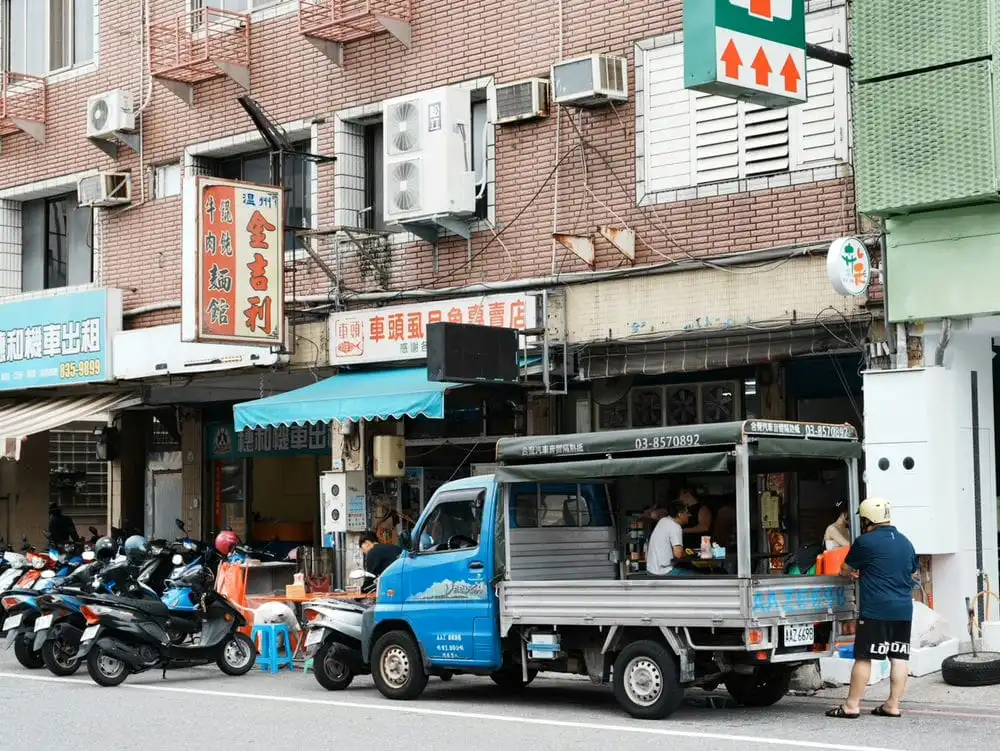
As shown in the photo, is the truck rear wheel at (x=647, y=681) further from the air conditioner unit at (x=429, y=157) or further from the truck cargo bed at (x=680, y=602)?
the air conditioner unit at (x=429, y=157)

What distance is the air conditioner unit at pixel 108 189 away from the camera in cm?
2353

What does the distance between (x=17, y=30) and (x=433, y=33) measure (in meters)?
9.23

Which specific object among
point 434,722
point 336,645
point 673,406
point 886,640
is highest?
point 673,406

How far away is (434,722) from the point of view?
12.4m

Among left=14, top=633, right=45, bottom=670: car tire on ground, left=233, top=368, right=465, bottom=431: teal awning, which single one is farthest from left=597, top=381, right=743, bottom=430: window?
left=14, top=633, right=45, bottom=670: car tire on ground

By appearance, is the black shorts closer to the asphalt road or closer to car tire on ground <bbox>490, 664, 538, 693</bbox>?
the asphalt road

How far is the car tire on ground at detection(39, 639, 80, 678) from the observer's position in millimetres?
16438

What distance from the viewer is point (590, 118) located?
18.2m

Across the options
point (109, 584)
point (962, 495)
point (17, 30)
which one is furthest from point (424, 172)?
point (17, 30)

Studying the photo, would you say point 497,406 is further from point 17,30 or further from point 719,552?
point 17,30

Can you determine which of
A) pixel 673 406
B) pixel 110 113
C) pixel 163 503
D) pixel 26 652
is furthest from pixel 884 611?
pixel 163 503

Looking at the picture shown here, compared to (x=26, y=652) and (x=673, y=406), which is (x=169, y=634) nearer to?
(x=26, y=652)

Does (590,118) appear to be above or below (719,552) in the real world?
above

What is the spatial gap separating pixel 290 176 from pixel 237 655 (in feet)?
26.2
